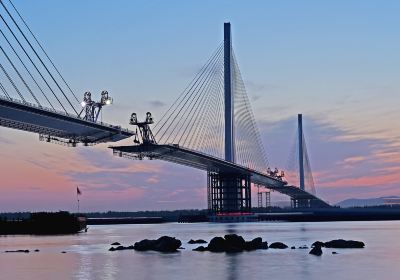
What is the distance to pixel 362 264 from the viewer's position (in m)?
47.0

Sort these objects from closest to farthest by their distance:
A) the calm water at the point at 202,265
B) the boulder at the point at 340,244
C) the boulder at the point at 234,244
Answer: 1. the calm water at the point at 202,265
2. the boulder at the point at 234,244
3. the boulder at the point at 340,244

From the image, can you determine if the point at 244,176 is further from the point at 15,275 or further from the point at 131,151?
the point at 15,275

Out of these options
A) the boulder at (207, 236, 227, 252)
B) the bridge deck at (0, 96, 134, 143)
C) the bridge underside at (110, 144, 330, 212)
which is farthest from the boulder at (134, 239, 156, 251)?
the bridge underside at (110, 144, 330, 212)

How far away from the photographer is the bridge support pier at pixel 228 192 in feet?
519

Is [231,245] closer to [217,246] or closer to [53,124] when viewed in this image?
[217,246]

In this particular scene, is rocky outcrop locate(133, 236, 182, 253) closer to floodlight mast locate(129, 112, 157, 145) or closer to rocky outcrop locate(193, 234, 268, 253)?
rocky outcrop locate(193, 234, 268, 253)

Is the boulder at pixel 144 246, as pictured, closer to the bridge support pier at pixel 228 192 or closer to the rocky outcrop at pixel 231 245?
the rocky outcrop at pixel 231 245

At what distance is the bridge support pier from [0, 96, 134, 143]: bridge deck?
63.6m

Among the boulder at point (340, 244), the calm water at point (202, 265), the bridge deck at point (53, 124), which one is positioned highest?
the bridge deck at point (53, 124)

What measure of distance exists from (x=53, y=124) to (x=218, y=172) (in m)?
77.2

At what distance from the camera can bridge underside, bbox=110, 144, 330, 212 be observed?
112938 millimetres

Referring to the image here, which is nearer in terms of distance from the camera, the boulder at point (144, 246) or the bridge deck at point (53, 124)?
the boulder at point (144, 246)

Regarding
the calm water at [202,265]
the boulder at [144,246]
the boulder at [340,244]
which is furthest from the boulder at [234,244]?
the boulder at [340,244]

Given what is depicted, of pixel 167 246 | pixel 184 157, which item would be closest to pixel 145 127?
pixel 184 157
